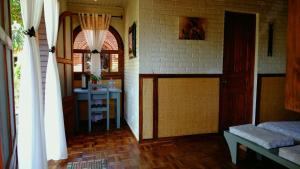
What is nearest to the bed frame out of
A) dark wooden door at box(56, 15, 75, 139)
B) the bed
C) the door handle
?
the bed

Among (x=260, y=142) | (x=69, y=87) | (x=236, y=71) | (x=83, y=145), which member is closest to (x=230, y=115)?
(x=236, y=71)

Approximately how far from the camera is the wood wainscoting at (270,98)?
3.63 meters

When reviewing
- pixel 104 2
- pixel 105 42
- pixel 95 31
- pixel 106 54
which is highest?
pixel 104 2

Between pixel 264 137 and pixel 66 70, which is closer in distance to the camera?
pixel 264 137

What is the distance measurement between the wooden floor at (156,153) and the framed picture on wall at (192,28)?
1637 millimetres

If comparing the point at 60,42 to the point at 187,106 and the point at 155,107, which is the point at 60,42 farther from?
the point at 187,106

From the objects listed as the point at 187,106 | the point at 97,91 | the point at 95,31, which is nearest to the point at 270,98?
the point at 187,106

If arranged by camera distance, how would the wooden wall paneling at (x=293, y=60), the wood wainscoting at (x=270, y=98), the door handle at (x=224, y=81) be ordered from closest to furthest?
the wooden wall paneling at (x=293, y=60)
the door handle at (x=224, y=81)
the wood wainscoting at (x=270, y=98)

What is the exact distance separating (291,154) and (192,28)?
7.02 ft

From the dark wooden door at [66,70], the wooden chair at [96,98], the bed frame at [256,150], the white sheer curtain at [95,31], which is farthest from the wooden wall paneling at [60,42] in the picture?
the bed frame at [256,150]

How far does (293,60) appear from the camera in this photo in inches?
29.4

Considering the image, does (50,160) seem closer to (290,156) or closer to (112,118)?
(112,118)

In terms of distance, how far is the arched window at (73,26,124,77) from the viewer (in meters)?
4.25

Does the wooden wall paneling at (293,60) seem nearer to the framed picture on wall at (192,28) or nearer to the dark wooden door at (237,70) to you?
the framed picture on wall at (192,28)
